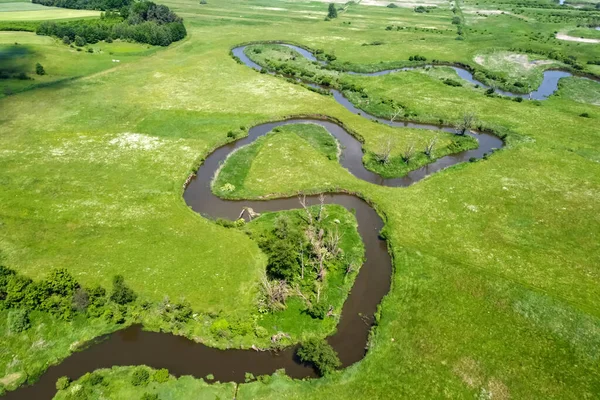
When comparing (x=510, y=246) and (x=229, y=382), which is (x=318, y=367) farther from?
(x=510, y=246)

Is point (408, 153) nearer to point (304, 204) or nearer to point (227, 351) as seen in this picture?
point (304, 204)

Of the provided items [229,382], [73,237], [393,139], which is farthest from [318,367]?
[393,139]

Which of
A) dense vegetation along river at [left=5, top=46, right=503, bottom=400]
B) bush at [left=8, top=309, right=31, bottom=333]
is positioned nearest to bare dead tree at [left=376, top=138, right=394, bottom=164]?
dense vegetation along river at [left=5, top=46, right=503, bottom=400]

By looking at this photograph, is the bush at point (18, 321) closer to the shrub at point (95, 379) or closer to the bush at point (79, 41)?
the shrub at point (95, 379)

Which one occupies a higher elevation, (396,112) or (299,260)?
(396,112)

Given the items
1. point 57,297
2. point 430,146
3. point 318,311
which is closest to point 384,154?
point 430,146

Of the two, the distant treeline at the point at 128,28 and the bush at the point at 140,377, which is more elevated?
the distant treeline at the point at 128,28

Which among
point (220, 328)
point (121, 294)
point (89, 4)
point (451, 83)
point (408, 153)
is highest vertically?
point (89, 4)

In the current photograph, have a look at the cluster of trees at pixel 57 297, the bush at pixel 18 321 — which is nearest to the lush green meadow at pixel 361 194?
the bush at pixel 18 321
